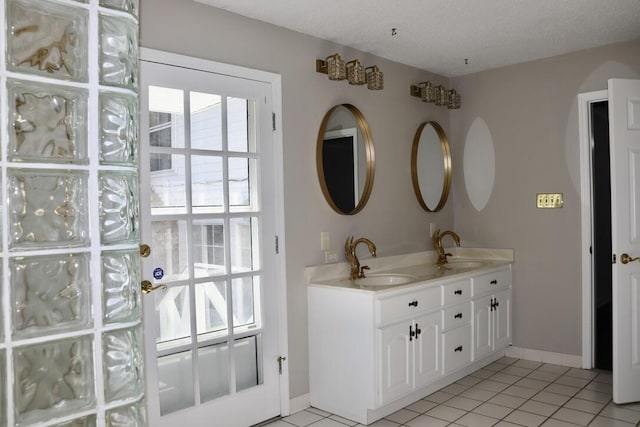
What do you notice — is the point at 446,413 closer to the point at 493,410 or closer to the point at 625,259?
the point at 493,410

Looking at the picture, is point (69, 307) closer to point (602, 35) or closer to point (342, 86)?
point (342, 86)

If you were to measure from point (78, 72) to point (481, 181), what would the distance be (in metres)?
4.00

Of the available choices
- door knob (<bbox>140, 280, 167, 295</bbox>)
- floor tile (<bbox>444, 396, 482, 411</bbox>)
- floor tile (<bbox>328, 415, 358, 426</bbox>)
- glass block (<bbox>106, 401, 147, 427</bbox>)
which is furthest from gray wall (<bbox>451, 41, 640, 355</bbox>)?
glass block (<bbox>106, 401, 147, 427</bbox>)

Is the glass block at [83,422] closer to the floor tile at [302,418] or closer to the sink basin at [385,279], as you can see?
the floor tile at [302,418]

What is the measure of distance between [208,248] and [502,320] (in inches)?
103

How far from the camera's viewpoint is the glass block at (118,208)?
3.75 feet

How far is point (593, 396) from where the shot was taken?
3.46 metres

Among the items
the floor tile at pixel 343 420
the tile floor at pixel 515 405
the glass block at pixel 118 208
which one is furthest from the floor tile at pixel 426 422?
the glass block at pixel 118 208

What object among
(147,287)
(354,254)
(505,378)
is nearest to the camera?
(147,287)

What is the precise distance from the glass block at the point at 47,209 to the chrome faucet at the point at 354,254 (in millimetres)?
2555

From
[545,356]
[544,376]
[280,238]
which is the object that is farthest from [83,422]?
[545,356]

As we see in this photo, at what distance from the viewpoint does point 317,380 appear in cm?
332

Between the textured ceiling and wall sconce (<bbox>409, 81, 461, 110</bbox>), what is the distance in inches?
9.3

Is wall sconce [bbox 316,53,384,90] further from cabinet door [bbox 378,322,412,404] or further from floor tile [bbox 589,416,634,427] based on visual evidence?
floor tile [bbox 589,416,634,427]
